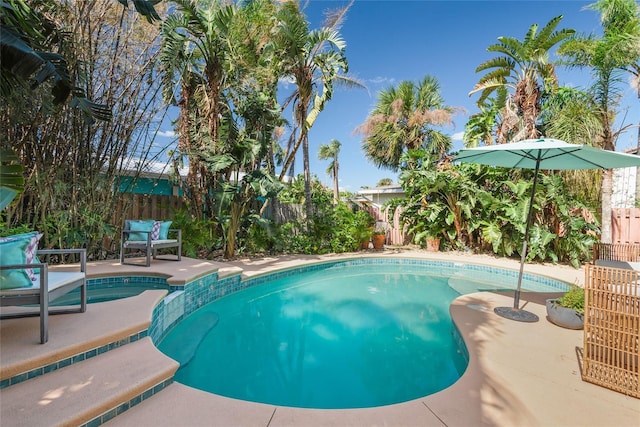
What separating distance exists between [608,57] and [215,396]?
Answer: 10.1 metres

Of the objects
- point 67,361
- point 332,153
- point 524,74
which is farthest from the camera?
point 332,153

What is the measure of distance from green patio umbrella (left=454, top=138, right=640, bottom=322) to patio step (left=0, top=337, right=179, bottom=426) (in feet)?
13.4

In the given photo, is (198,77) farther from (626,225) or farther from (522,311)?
(626,225)

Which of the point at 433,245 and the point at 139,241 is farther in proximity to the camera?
the point at 433,245

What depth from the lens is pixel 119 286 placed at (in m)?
4.81

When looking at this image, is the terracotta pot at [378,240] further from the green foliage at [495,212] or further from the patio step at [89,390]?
the patio step at [89,390]

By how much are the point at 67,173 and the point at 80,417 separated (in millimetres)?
5319

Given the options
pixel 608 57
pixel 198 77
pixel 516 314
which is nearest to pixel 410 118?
pixel 608 57

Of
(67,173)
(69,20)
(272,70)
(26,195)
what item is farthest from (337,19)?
(26,195)

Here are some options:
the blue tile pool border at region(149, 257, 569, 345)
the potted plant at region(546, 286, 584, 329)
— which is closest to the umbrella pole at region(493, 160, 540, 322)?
the potted plant at region(546, 286, 584, 329)

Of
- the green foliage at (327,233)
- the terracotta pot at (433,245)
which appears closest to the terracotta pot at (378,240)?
the green foliage at (327,233)

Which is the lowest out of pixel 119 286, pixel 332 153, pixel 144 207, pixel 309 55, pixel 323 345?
pixel 323 345

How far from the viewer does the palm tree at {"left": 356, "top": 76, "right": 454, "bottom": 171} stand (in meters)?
14.0

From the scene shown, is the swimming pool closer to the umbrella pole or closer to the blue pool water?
the blue pool water
